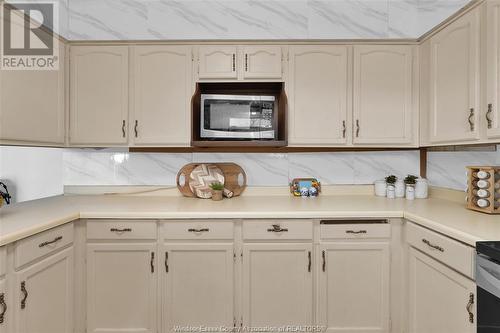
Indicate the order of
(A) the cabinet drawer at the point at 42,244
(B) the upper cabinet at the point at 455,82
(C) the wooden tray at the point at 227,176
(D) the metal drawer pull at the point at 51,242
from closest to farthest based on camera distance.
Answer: (A) the cabinet drawer at the point at 42,244, (D) the metal drawer pull at the point at 51,242, (B) the upper cabinet at the point at 455,82, (C) the wooden tray at the point at 227,176

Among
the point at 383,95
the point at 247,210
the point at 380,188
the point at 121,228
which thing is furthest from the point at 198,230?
the point at 383,95

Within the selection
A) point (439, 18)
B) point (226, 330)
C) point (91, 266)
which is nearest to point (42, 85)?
point (91, 266)

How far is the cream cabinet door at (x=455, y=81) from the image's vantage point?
1.71 meters

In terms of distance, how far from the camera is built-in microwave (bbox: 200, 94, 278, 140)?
2.22 metres

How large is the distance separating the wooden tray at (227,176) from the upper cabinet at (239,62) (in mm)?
755

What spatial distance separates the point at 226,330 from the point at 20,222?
4.55ft

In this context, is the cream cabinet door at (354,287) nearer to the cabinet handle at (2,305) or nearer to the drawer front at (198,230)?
the drawer front at (198,230)

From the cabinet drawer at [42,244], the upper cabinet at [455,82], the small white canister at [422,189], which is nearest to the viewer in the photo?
the cabinet drawer at [42,244]

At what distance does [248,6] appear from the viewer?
8.58 feet

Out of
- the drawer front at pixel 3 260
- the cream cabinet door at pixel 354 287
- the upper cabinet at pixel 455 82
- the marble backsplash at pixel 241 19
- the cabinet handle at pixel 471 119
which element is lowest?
the cream cabinet door at pixel 354 287

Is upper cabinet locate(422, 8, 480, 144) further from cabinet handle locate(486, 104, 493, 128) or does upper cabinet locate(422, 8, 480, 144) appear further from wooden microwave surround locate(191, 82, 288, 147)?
wooden microwave surround locate(191, 82, 288, 147)

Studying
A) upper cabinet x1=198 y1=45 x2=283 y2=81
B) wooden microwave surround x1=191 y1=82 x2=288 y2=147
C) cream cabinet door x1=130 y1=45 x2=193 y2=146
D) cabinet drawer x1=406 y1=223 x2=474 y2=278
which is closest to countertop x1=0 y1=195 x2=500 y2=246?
cabinet drawer x1=406 y1=223 x2=474 y2=278

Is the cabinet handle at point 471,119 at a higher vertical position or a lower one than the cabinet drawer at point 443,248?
higher

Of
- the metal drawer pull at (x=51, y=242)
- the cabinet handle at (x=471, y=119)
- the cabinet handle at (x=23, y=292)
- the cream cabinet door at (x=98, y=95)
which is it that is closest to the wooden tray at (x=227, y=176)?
the cream cabinet door at (x=98, y=95)
